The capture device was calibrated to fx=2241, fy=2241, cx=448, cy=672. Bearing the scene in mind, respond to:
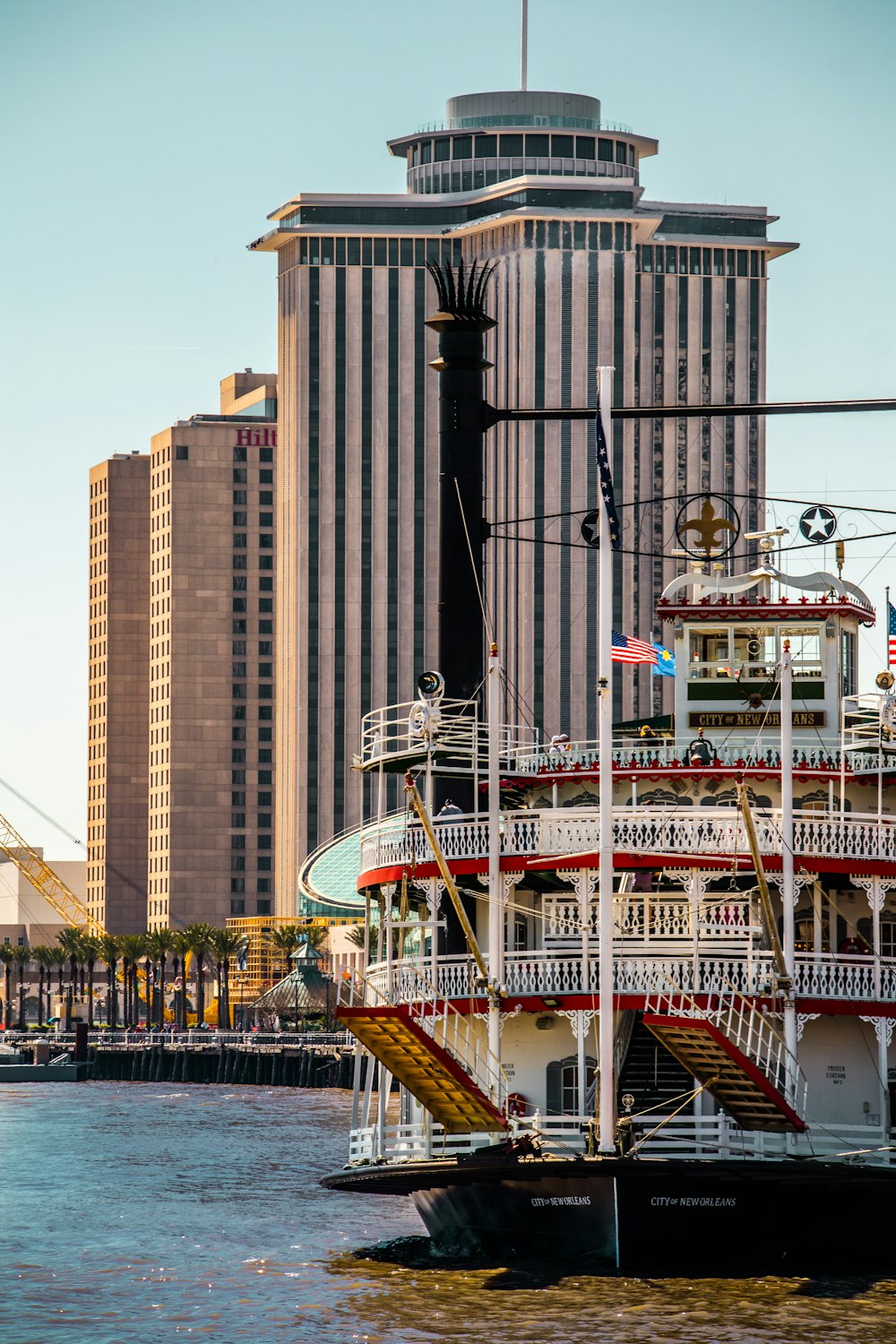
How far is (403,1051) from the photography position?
1631 inches

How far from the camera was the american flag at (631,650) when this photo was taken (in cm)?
4612

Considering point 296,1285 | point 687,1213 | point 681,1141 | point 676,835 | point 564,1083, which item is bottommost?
point 296,1285

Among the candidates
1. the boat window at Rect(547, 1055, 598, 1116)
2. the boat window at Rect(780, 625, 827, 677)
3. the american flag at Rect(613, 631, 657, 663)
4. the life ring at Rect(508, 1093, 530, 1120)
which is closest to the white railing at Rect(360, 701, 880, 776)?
the boat window at Rect(780, 625, 827, 677)

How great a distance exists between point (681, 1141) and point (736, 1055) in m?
3.29

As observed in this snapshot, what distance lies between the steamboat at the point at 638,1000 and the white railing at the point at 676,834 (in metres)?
0.06

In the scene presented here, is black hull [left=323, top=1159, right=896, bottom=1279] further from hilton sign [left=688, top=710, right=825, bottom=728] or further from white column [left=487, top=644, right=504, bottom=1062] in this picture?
hilton sign [left=688, top=710, right=825, bottom=728]

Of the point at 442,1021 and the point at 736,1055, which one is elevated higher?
the point at 442,1021

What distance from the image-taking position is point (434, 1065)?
41.3m

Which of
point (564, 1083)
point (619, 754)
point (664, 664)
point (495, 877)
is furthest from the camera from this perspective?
point (664, 664)

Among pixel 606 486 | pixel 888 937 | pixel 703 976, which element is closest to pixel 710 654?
pixel 888 937

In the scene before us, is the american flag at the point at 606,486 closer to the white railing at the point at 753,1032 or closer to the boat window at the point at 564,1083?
the white railing at the point at 753,1032

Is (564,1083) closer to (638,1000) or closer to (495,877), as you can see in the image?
(638,1000)

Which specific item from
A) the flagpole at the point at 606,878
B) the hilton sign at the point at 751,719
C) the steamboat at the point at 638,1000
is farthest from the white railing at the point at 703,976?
the hilton sign at the point at 751,719

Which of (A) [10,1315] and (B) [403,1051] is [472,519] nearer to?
(B) [403,1051]
